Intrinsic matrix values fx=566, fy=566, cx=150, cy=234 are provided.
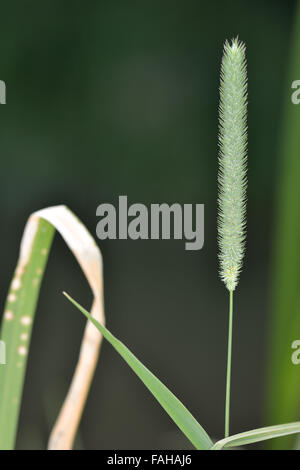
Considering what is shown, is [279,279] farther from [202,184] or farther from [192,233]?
[202,184]

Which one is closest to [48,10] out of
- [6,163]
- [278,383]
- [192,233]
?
[6,163]

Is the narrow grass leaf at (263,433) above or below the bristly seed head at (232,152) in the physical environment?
below

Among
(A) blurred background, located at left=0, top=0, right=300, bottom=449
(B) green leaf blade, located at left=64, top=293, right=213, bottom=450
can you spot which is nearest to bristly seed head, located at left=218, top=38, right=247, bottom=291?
(B) green leaf blade, located at left=64, top=293, right=213, bottom=450

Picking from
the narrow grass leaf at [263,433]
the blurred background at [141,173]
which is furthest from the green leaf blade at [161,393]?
the blurred background at [141,173]

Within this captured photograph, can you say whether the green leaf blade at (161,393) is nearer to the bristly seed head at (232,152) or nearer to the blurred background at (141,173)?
the bristly seed head at (232,152)

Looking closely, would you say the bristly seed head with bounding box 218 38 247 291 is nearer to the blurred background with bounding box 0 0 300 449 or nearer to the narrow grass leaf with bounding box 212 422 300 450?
the narrow grass leaf with bounding box 212 422 300 450

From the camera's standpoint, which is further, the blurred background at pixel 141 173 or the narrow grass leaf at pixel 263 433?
the blurred background at pixel 141 173
